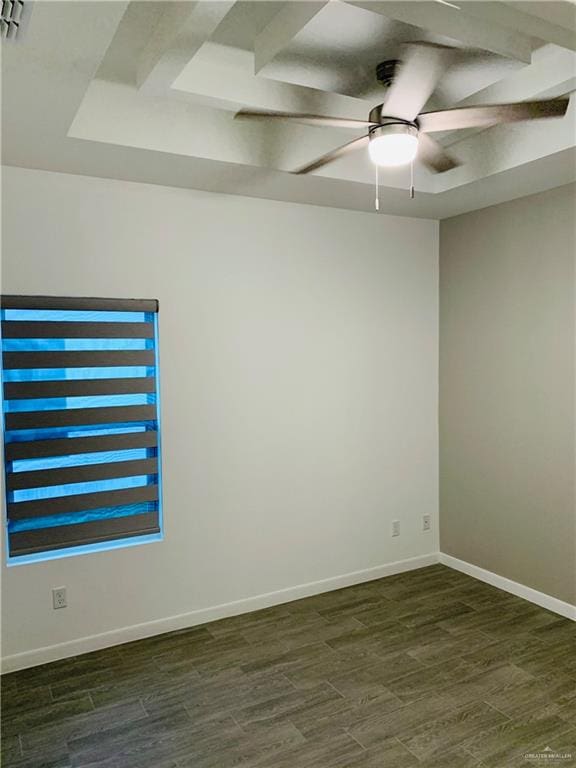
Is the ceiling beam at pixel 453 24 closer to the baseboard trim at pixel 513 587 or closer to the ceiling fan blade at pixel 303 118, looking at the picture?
the ceiling fan blade at pixel 303 118

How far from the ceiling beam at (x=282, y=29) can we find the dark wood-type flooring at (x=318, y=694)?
9.12ft

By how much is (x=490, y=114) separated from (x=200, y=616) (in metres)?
3.08

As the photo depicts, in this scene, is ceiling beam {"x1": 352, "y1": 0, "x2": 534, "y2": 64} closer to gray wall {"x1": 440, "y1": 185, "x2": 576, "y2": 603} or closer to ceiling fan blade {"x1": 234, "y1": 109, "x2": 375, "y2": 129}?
ceiling fan blade {"x1": 234, "y1": 109, "x2": 375, "y2": 129}

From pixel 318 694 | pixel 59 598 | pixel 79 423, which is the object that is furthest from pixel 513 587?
pixel 79 423

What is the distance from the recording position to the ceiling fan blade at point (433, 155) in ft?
8.20

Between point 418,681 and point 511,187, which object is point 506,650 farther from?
point 511,187

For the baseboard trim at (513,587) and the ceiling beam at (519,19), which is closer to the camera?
the ceiling beam at (519,19)

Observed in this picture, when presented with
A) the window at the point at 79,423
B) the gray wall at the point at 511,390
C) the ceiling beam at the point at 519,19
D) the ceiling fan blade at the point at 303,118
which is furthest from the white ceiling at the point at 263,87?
the window at the point at 79,423

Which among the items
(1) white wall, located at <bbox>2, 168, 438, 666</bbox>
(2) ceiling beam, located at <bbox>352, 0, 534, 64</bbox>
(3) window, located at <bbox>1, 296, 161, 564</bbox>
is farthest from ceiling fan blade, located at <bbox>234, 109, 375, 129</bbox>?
(3) window, located at <bbox>1, 296, 161, 564</bbox>

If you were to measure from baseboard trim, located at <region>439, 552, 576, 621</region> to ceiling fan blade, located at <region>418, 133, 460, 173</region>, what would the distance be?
2.67 metres

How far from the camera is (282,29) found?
89.2 inches

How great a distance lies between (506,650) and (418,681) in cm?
61

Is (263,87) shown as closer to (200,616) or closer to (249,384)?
(249,384)

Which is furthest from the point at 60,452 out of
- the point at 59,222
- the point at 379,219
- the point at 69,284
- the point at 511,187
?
the point at 511,187
